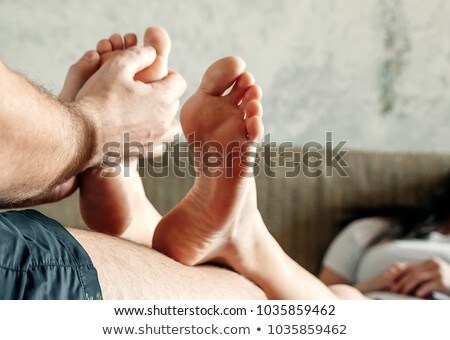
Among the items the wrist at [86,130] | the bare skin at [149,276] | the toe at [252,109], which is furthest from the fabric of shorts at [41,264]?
the toe at [252,109]

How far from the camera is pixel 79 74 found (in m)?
1.07

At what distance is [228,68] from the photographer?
3.02ft

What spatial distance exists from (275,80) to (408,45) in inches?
16.9

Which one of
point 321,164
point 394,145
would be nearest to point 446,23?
point 394,145

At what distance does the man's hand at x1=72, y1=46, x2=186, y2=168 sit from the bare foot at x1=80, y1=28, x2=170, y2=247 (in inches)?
1.2

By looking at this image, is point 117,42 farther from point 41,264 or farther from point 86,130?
point 41,264

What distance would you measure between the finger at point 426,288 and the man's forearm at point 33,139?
0.76 meters

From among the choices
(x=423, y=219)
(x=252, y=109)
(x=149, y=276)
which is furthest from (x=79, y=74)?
(x=423, y=219)

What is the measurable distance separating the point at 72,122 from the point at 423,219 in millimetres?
987

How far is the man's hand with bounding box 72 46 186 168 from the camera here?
3.00ft

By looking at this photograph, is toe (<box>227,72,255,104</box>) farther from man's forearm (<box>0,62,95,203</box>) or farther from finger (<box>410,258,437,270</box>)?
finger (<box>410,258,437,270</box>)

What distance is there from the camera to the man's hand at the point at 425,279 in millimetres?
1274

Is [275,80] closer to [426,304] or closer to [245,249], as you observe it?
[245,249]

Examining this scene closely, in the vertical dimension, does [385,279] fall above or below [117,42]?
below
